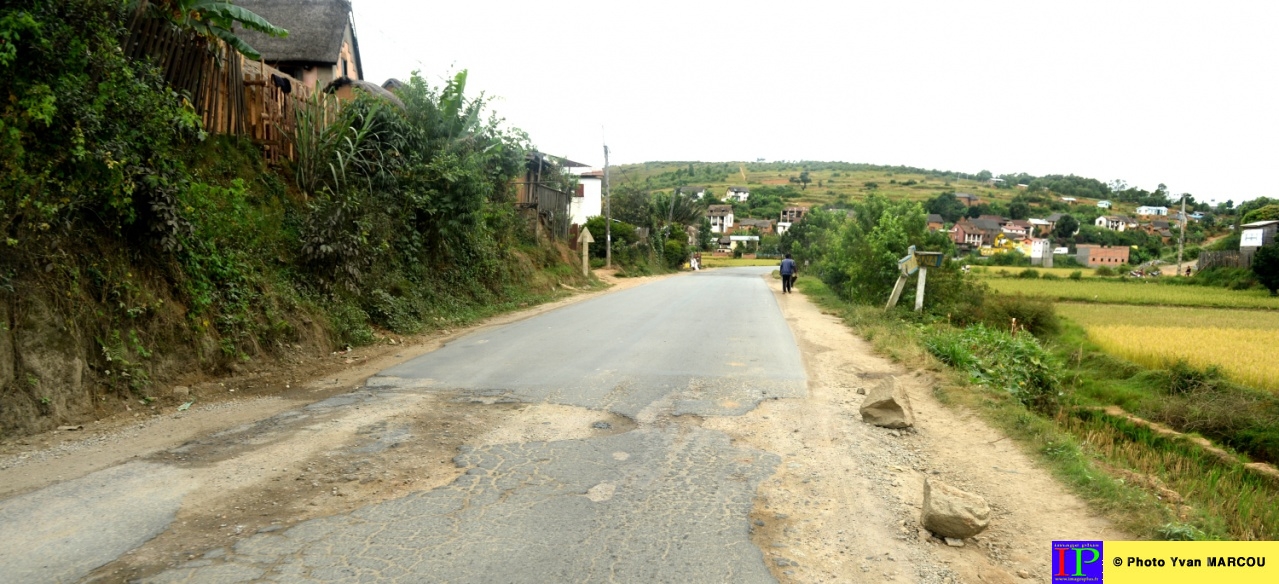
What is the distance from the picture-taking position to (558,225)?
104 ft

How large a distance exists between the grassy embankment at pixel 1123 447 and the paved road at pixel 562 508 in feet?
7.11

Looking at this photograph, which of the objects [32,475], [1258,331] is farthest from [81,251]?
[1258,331]

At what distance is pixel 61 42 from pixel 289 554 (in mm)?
5531

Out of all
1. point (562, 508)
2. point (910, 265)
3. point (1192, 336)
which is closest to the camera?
point (562, 508)

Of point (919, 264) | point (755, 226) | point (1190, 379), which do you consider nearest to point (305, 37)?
point (919, 264)

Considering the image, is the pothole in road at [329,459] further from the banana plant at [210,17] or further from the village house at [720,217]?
the village house at [720,217]

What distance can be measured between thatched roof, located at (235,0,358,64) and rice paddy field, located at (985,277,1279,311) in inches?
962

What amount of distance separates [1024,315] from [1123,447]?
37.1 ft

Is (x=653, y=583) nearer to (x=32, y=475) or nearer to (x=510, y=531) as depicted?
(x=510, y=531)

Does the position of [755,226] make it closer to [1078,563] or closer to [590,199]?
[590,199]

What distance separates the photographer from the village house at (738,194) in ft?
466

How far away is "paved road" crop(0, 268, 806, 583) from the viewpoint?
3514mm

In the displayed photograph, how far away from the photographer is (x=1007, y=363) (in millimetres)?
11156

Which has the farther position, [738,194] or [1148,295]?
[738,194]
